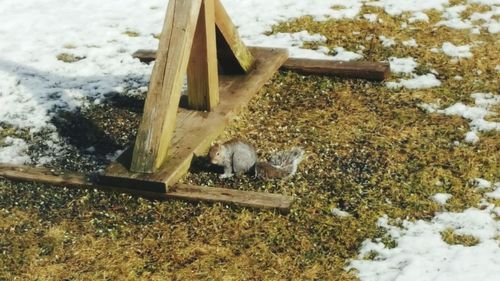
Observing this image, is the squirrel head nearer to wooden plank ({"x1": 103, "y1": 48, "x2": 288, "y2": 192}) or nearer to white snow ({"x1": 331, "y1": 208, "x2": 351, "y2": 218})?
wooden plank ({"x1": 103, "y1": 48, "x2": 288, "y2": 192})

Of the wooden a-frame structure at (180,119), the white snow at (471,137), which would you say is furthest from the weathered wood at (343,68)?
the white snow at (471,137)

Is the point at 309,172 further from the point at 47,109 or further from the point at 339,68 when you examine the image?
the point at 47,109

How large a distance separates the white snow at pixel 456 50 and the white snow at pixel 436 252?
284 centimetres

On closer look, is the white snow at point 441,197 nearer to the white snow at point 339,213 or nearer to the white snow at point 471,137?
the white snow at point 339,213

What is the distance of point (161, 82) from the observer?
472cm

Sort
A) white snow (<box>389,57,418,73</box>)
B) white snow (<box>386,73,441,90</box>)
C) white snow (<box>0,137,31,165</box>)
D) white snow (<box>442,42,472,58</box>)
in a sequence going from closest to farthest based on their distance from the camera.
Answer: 1. white snow (<box>0,137,31,165</box>)
2. white snow (<box>386,73,441,90</box>)
3. white snow (<box>389,57,418,73</box>)
4. white snow (<box>442,42,472,58</box>)

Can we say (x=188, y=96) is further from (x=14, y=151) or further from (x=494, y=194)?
(x=494, y=194)

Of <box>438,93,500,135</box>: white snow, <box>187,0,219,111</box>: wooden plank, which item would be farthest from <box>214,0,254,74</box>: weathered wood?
<box>438,93,500,135</box>: white snow

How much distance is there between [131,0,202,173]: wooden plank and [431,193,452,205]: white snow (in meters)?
1.87

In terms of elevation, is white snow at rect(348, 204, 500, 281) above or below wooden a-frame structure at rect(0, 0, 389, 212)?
below

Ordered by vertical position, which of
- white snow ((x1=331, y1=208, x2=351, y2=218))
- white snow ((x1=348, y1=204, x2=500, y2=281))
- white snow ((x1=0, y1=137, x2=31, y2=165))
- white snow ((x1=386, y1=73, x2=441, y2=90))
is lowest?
white snow ((x1=348, y1=204, x2=500, y2=281))

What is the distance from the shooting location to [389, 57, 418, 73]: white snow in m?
6.54

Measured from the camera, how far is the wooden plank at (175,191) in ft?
14.3

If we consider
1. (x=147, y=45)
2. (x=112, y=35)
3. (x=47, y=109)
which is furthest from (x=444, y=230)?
(x=112, y=35)
